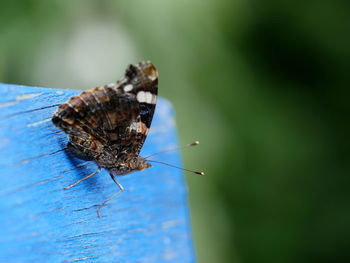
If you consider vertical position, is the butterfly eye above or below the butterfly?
above

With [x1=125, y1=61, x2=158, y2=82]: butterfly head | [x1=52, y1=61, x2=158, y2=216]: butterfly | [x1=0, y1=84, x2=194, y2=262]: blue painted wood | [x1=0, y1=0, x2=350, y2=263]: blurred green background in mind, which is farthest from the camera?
[x1=0, y1=0, x2=350, y2=263]: blurred green background

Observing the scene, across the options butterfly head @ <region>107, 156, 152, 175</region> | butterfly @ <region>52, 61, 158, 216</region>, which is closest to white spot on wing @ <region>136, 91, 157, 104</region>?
butterfly @ <region>52, 61, 158, 216</region>

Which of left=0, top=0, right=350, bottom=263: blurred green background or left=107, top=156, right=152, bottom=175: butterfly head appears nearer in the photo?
left=107, top=156, right=152, bottom=175: butterfly head

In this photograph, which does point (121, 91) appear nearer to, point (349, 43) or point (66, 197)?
point (66, 197)

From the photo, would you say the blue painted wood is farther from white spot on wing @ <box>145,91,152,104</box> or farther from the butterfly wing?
white spot on wing @ <box>145,91,152,104</box>

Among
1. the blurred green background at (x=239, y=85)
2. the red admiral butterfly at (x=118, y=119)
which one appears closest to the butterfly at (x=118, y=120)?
the red admiral butterfly at (x=118, y=119)

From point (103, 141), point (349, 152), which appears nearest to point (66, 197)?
point (103, 141)

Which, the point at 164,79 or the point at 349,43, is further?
the point at 349,43

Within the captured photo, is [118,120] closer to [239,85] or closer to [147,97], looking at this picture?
[147,97]
